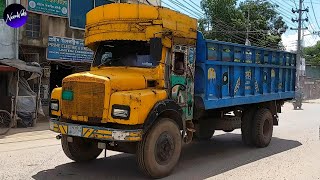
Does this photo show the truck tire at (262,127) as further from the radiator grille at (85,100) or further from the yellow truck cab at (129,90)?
the radiator grille at (85,100)

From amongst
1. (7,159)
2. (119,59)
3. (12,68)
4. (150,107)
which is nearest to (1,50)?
(12,68)

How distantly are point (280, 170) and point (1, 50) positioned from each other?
11.2 meters

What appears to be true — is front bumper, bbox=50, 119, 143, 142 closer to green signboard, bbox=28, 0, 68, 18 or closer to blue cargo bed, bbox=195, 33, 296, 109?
blue cargo bed, bbox=195, 33, 296, 109

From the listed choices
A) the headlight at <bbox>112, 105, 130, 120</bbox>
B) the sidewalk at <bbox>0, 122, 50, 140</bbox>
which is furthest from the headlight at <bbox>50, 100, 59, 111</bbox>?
the sidewalk at <bbox>0, 122, 50, 140</bbox>

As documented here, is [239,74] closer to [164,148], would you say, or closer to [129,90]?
[164,148]

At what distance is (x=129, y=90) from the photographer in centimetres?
634

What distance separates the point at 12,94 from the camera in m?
13.9

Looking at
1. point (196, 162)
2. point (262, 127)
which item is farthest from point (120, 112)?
point (262, 127)

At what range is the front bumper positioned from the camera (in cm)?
593

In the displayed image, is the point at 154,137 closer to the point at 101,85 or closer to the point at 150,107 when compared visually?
the point at 150,107

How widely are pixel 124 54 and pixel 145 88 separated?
90cm

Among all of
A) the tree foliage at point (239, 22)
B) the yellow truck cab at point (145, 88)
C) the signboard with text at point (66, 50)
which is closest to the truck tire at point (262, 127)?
the yellow truck cab at point (145, 88)

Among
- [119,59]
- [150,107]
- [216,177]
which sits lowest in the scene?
[216,177]

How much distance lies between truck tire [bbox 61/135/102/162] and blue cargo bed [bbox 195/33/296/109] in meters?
2.25
